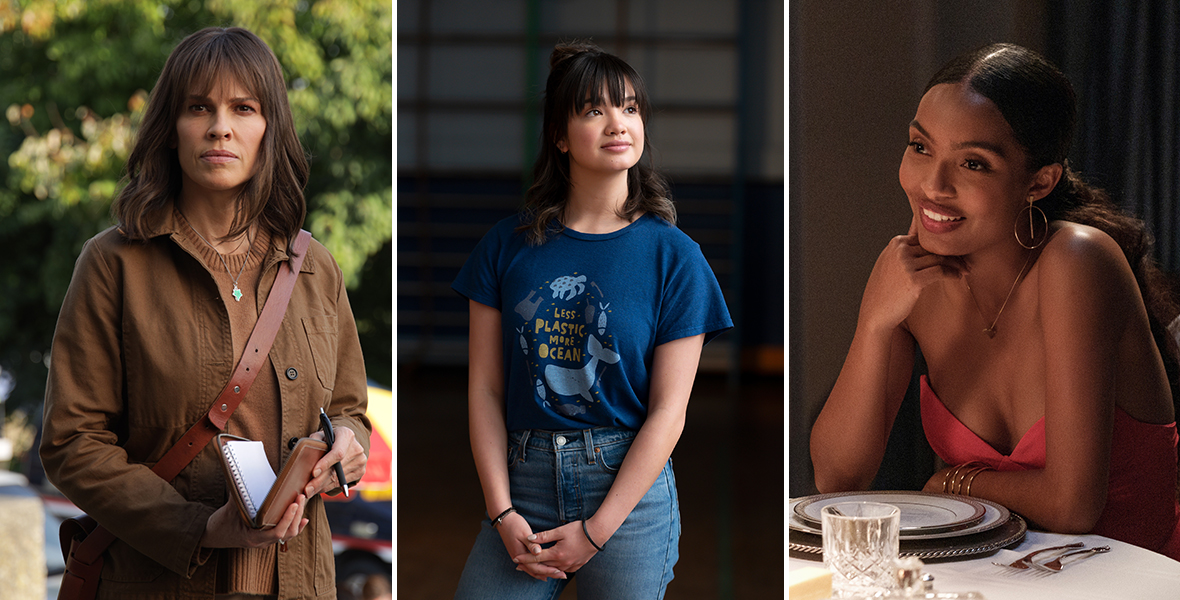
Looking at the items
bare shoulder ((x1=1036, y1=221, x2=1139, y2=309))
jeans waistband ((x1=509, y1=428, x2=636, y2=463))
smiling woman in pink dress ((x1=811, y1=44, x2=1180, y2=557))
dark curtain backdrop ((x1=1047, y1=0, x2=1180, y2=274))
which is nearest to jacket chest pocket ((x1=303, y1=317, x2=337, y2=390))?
jeans waistband ((x1=509, y1=428, x2=636, y2=463))

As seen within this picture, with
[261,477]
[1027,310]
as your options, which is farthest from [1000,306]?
[261,477]

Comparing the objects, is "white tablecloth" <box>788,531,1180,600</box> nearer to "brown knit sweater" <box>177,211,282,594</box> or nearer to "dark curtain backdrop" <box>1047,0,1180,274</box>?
"dark curtain backdrop" <box>1047,0,1180,274</box>

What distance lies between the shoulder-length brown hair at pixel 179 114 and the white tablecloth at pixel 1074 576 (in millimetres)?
1250

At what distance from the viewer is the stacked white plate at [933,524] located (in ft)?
6.54

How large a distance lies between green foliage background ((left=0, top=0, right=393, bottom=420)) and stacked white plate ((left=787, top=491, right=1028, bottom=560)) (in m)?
2.10

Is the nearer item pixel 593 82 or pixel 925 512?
pixel 593 82

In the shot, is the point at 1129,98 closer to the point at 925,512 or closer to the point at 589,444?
the point at 925,512

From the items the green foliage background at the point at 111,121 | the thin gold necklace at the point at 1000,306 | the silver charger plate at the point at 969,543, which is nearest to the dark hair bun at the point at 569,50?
the thin gold necklace at the point at 1000,306

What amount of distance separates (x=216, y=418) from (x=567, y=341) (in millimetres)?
550

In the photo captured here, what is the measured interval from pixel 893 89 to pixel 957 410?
65cm

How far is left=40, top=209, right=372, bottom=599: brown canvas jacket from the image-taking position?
1487 millimetres

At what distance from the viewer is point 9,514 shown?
288 cm

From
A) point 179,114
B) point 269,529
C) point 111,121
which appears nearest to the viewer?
point 269,529

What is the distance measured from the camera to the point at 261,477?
1497 mm
